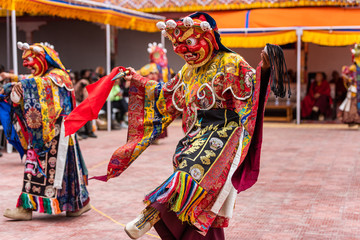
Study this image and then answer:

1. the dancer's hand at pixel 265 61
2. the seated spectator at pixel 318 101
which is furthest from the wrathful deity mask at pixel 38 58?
the seated spectator at pixel 318 101

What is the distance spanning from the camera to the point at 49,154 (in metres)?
5.17

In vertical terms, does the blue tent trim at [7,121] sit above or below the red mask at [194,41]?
below

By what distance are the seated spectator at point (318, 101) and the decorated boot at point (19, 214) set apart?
10.7 metres

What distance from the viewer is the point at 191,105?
11.8ft

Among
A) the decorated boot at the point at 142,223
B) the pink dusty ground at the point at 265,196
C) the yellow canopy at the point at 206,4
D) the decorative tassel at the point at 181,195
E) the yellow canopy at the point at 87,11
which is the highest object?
the yellow canopy at the point at 206,4

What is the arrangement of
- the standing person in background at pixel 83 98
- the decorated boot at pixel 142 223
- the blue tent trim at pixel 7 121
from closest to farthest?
the decorated boot at pixel 142 223, the blue tent trim at pixel 7 121, the standing person in background at pixel 83 98

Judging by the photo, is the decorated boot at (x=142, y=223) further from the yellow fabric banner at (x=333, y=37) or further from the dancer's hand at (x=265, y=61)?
the yellow fabric banner at (x=333, y=37)

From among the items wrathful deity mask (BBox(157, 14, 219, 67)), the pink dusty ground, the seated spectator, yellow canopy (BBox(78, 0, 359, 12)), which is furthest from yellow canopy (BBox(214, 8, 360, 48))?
wrathful deity mask (BBox(157, 14, 219, 67))

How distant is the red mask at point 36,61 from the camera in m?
5.22

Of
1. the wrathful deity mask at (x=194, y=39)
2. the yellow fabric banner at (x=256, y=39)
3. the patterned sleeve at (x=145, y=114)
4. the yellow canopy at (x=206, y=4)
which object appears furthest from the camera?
the yellow canopy at (x=206, y=4)

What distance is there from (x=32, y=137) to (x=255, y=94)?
2.46 metres

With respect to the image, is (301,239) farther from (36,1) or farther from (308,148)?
(36,1)

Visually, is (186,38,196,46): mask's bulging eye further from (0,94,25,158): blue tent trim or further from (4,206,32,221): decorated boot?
(0,94,25,158): blue tent trim

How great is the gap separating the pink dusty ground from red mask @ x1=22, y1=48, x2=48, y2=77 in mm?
1348
